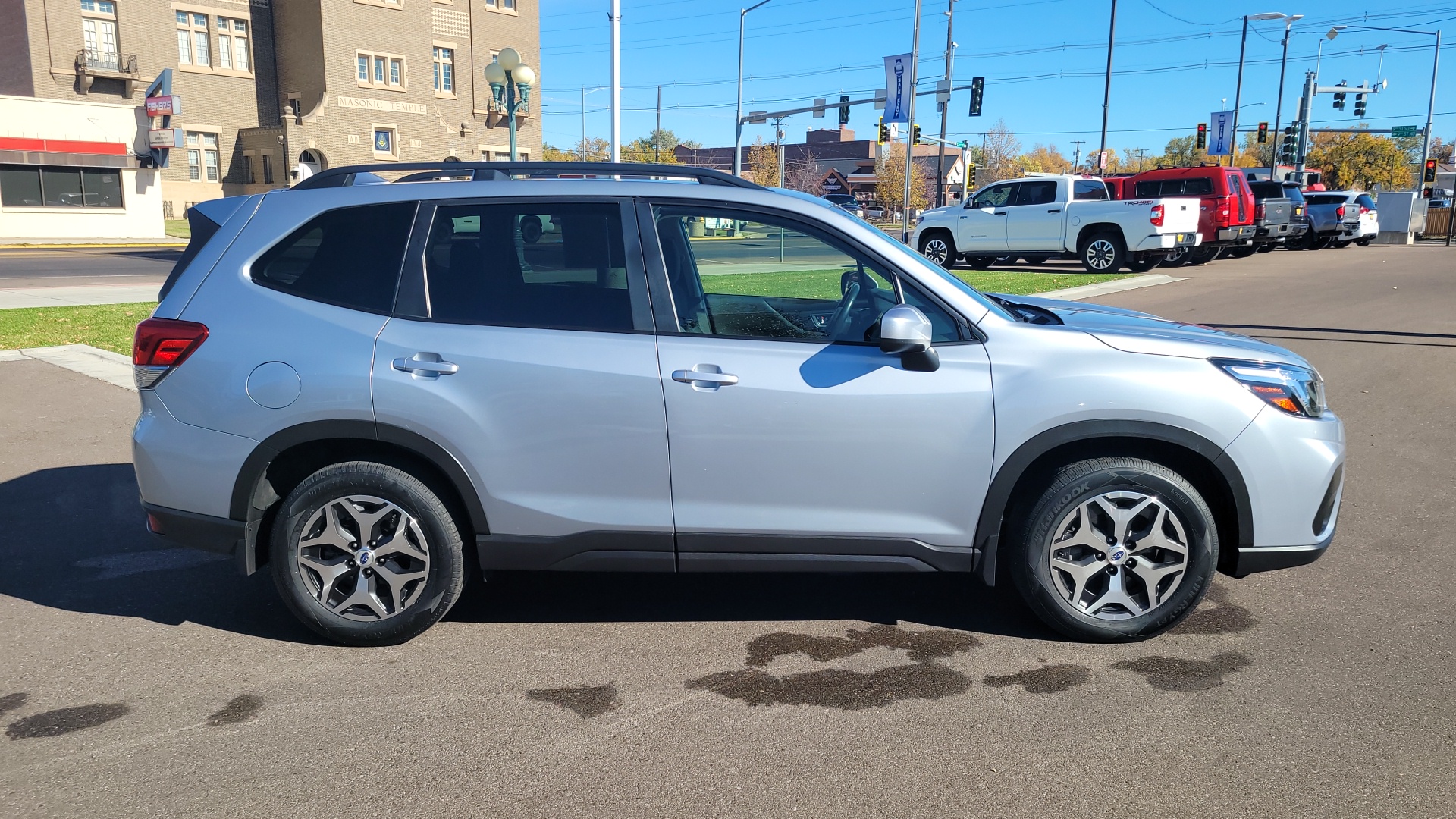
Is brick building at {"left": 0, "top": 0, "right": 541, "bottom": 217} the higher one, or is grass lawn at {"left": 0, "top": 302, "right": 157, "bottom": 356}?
brick building at {"left": 0, "top": 0, "right": 541, "bottom": 217}

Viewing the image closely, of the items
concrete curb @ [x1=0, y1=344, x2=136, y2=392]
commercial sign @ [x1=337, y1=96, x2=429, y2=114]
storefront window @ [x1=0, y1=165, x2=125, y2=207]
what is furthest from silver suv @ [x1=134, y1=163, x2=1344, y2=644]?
commercial sign @ [x1=337, y1=96, x2=429, y2=114]

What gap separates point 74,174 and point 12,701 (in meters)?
42.7

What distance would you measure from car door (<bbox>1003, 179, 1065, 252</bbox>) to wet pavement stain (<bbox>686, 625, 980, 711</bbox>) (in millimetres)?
20233

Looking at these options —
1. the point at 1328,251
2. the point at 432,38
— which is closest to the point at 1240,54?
the point at 1328,251

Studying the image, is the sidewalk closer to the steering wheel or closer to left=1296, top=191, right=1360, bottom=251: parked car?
the steering wheel

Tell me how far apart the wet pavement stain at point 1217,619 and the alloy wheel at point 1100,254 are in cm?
1915

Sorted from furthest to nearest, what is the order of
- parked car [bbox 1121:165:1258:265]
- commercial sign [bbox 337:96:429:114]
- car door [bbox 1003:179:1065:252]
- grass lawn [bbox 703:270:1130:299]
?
commercial sign [bbox 337:96:429:114]
parked car [bbox 1121:165:1258:265]
car door [bbox 1003:179:1065:252]
grass lawn [bbox 703:270:1130:299]

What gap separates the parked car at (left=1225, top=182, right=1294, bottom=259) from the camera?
27.6m

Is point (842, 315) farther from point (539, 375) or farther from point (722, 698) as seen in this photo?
point (722, 698)

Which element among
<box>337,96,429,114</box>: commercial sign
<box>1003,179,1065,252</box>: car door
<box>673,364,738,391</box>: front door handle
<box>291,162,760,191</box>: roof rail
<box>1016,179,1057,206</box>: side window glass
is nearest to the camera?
<box>673,364,738,391</box>: front door handle

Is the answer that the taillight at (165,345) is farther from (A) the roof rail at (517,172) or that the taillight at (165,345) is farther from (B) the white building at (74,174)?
(B) the white building at (74,174)

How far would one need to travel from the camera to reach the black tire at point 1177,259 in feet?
78.1

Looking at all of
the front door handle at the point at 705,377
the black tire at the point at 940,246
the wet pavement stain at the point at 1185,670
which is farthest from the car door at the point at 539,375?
the black tire at the point at 940,246

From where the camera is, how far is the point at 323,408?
13.1ft
